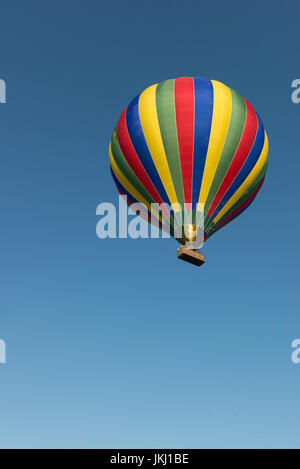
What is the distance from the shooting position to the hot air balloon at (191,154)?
17.0 metres

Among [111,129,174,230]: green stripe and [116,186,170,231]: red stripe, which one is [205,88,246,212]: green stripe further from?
[116,186,170,231]: red stripe

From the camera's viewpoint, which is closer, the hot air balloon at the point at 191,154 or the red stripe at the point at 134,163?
the hot air balloon at the point at 191,154

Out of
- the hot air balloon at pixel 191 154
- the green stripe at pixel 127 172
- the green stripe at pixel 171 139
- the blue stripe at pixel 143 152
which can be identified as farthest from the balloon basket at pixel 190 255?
the green stripe at pixel 127 172

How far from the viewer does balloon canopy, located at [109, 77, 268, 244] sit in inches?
671

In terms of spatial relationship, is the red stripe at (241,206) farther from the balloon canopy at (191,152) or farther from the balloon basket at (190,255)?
the balloon basket at (190,255)

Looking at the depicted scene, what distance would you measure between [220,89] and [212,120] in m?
1.47

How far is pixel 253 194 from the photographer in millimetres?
18875

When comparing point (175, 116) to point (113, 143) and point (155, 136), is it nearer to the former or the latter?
point (155, 136)

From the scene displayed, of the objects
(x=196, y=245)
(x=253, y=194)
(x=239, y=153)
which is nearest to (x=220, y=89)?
(x=239, y=153)

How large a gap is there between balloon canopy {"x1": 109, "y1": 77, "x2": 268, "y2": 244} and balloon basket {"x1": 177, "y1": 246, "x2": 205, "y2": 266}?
44 cm

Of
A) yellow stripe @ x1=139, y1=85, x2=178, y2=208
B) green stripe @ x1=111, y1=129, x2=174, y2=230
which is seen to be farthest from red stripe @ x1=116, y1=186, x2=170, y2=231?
yellow stripe @ x1=139, y1=85, x2=178, y2=208

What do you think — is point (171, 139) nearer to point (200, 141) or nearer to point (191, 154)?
point (191, 154)

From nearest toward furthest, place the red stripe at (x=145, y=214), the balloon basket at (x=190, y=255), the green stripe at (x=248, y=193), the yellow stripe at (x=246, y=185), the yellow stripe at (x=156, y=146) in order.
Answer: the balloon basket at (x=190, y=255) < the yellow stripe at (x=156, y=146) < the yellow stripe at (x=246, y=185) < the green stripe at (x=248, y=193) < the red stripe at (x=145, y=214)

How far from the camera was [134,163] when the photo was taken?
699 inches
